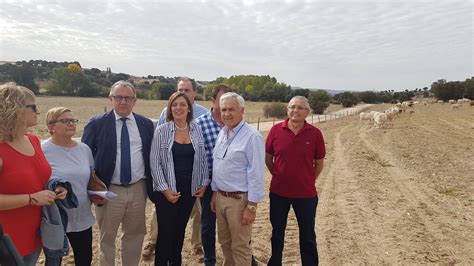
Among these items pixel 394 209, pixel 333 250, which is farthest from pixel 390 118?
pixel 333 250

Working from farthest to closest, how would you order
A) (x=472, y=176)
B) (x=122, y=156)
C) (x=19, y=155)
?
(x=472, y=176), (x=122, y=156), (x=19, y=155)

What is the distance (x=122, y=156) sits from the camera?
3262 mm

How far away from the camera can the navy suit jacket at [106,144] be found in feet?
10.6

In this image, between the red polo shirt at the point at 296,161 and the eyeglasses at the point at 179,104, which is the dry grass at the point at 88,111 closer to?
the eyeglasses at the point at 179,104

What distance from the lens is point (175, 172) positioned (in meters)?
3.35

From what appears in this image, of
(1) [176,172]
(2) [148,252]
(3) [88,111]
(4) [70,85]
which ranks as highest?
(1) [176,172]

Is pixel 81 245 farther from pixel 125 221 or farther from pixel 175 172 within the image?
pixel 175 172

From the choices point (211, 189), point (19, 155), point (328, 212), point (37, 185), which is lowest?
point (328, 212)

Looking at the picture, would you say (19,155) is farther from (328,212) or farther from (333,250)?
(328,212)

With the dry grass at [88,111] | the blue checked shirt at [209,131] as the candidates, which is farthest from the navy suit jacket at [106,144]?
the dry grass at [88,111]

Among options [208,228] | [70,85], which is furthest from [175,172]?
[70,85]

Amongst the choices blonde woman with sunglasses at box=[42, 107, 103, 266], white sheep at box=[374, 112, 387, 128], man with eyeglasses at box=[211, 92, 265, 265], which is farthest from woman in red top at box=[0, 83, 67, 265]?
white sheep at box=[374, 112, 387, 128]

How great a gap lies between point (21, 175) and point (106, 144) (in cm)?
100

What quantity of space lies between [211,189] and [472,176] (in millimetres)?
7956
